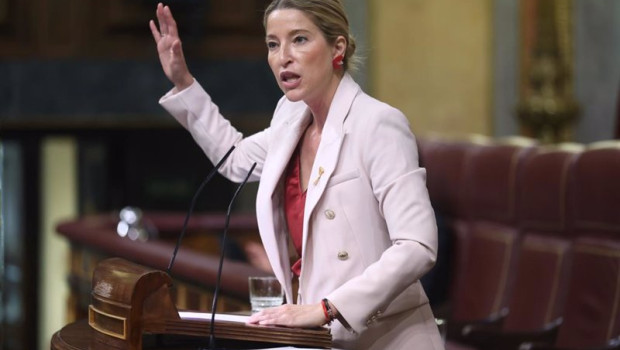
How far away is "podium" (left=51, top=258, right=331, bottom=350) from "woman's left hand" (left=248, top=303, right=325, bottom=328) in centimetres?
2

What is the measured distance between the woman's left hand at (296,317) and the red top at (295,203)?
21 cm

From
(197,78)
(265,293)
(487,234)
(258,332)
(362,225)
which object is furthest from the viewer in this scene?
(197,78)

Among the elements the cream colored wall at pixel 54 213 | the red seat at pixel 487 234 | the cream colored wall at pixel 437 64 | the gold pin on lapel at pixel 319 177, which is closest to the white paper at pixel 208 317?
the gold pin on lapel at pixel 319 177

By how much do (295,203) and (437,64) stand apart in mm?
5449

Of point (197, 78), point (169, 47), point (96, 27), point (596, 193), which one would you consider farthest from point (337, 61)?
point (96, 27)

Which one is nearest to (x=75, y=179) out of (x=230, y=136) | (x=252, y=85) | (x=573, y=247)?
(x=252, y=85)

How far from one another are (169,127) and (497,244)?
335 cm

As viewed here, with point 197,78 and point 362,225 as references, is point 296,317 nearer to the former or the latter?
point 362,225

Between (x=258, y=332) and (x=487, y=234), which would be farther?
(x=487, y=234)

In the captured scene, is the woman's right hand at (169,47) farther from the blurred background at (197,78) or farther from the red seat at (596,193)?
the blurred background at (197,78)

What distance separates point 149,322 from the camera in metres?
1.93

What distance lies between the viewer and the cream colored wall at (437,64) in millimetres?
7418

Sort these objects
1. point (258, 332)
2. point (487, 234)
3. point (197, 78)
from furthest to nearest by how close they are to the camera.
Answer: point (197, 78) → point (487, 234) → point (258, 332)

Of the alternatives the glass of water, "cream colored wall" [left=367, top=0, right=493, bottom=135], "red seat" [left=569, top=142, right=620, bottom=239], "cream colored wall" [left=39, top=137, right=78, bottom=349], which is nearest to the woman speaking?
the glass of water
